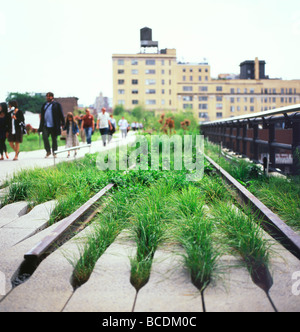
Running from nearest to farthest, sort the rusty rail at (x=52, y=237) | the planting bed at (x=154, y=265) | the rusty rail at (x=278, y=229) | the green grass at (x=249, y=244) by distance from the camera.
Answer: the planting bed at (x=154, y=265), the green grass at (x=249, y=244), the rusty rail at (x=52, y=237), the rusty rail at (x=278, y=229)

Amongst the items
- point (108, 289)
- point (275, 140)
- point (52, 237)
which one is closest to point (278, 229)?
point (108, 289)

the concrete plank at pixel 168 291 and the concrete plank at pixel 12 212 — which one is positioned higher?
the concrete plank at pixel 168 291

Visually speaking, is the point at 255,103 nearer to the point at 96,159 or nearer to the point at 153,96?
the point at 153,96

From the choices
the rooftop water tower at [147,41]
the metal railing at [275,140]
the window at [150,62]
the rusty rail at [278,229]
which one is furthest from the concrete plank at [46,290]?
the rooftop water tower at [147,41]

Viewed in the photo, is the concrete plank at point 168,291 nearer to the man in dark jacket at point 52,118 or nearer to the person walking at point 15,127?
the man in dark jacket at point 52,118

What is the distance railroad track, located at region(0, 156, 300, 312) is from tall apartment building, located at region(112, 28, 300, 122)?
109 m

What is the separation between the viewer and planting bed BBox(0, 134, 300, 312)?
252 centimetres

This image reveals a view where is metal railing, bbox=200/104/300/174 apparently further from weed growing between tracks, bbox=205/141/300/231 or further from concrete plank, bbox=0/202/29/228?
concrete plank, bbox=0/202/29/228

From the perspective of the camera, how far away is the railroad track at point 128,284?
247 cm

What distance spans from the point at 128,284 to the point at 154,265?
0.38 meters

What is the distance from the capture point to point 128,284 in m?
2.76

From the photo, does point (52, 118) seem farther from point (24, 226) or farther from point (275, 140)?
point (24, 226)

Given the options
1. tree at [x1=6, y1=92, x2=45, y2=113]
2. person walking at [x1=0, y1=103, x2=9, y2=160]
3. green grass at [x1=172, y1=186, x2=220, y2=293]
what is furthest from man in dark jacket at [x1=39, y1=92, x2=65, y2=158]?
tree at [x1=6, y1=92, x2=45, y2=113]
